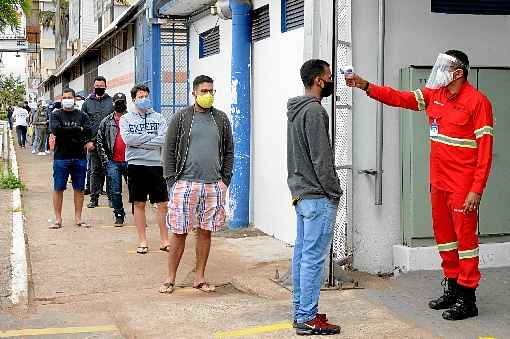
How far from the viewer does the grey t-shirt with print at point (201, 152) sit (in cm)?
672

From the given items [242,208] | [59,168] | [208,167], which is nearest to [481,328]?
[208,167]

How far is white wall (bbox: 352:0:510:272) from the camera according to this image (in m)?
7.01

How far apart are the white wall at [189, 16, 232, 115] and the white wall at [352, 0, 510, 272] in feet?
12.5

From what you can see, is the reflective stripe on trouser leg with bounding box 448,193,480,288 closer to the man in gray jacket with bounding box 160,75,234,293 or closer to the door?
the man in gray jacket with bounding box 160,75,234,293

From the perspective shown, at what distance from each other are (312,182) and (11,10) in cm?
1522

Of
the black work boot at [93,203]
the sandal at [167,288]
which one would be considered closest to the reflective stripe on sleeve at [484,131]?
the sandal at [167,288]

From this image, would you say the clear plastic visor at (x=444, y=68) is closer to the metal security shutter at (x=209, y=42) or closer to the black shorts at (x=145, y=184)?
the black shorts at (x=145, y=184)

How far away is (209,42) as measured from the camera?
1229cm

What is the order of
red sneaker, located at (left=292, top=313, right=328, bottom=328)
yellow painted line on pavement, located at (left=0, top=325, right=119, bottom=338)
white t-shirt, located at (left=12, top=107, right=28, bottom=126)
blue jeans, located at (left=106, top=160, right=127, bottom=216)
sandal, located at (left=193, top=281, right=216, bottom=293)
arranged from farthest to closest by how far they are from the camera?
white t-shirt, located at (left=12, top=107, right=28, bottom=126), blue jeans, located at (left=106, top=160, right=127, bottom=216), sandal, located at (left=193, top=281, right=216, bottom=293), yellow painted line on pavement, located at (left=0, top=325, right=119, bottom=338), red sneaker, located at (left=292, top=313, right=328, bottom=328)

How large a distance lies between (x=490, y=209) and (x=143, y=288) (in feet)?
11.1

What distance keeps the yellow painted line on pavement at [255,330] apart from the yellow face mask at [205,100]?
205 cm

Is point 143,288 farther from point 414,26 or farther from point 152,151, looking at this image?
point 414,26

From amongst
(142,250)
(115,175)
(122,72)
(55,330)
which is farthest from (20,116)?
(55,330)

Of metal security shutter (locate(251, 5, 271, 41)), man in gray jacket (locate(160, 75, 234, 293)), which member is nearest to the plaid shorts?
man in gray jacket (locate(160, 75, 234, 293))
